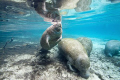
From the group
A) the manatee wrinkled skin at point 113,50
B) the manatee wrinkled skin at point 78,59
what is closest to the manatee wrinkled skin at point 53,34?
the manatee wrinkled skin at point 78,59

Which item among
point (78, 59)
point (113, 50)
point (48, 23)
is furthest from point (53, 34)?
point (48, 23)

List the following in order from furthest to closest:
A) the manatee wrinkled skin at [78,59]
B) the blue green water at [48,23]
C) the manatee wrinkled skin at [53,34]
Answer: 1. the blue green water at [48,23]
2. the manatee wrinkled skin at [53,34]
3. the manatee wrinkled skin at [78,59]

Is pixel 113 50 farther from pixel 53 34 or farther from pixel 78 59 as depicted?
pixel 53 34

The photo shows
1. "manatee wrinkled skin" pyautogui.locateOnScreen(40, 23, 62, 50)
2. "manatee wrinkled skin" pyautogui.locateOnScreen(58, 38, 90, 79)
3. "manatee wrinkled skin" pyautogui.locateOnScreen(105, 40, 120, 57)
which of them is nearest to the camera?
"manatee wrinkled skin" pyautogui.locateOnScreen(58, 38, 90, 79)

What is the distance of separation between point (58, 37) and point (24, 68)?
3.10 meters

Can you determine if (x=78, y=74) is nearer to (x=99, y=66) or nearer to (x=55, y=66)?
(x=55, y=66)

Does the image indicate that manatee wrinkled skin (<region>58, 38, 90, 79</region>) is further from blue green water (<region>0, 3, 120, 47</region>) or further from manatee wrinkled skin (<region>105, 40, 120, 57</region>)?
blue green water (<region>0, 3, 120, 47</region>)

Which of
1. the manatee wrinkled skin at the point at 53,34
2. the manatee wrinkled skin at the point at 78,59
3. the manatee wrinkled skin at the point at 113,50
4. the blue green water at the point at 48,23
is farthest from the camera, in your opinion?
the blue green water at the point at 48,23

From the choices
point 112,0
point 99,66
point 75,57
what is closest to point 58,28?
point 75,57

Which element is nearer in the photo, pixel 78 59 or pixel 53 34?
pixel 78 59

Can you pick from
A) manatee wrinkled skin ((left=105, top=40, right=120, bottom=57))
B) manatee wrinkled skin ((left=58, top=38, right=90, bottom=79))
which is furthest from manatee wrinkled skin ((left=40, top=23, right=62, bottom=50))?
manatee wrinkled skin ((left=105, top=40, right=120, bottom=57))

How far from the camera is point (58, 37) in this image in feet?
18.0

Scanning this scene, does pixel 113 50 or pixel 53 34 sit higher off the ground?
pixel 53 34

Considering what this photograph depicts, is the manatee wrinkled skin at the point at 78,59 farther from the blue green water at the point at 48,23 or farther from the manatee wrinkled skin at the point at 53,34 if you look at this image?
the blue green water at the point at 48,23
